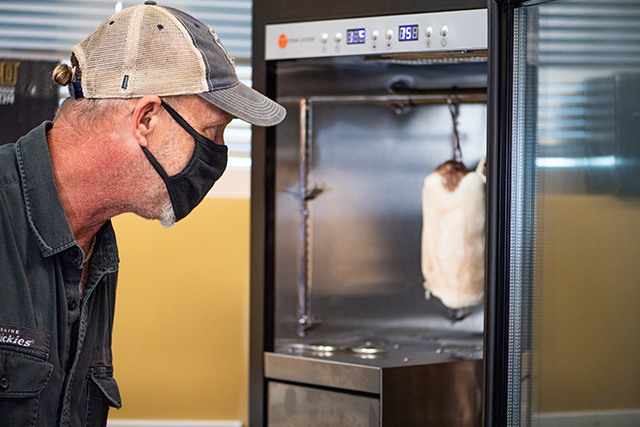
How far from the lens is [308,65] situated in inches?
58.6

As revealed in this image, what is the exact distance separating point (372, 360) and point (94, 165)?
2.58ft

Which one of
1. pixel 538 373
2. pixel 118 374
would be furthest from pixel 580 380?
pixel 118 374

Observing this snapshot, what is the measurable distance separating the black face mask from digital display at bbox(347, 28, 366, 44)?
52 centimetres

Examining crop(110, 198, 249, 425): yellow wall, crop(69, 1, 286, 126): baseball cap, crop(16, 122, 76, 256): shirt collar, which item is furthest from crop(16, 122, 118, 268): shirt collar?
crop(110, 198, 249, 425): yellow wall

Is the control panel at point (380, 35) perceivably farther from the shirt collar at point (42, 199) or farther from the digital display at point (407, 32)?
the shirt collar at point (42, 199)

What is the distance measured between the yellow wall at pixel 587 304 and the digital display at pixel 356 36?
1.89 ft

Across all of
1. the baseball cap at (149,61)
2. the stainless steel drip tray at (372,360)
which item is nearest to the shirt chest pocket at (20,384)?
the baseball cap at (149,61)

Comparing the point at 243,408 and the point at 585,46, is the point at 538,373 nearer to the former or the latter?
the point at 585,46

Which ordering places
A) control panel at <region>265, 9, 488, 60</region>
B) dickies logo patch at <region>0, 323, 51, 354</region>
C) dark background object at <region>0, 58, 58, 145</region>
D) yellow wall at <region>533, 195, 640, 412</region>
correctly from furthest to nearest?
dark background object at <region>0, 58, 58, 145</region> < control panel at <region>265, 9, 488, 60</region> < yellow wall at <region>533, 195, 640, 412</region> < dickies logo patch at <region>0, 323, 51, 354</region>

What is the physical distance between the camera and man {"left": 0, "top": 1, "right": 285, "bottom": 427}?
93cm

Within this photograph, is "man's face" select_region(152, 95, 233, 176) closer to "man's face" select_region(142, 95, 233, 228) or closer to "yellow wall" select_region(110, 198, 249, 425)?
"man's face" select_region(142, 95, 233, 228)

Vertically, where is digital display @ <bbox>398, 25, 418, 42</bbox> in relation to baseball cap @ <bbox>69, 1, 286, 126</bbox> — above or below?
above

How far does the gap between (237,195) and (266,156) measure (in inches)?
23.6

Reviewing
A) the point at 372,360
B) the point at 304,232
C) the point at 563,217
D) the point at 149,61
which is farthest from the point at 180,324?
the point at 563,217
